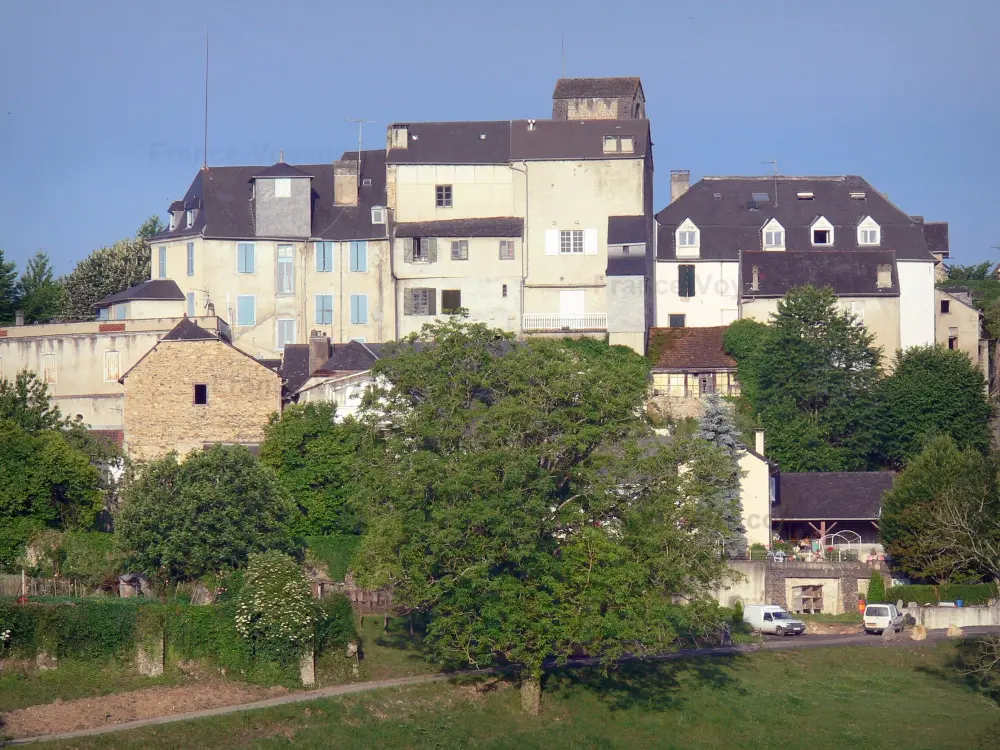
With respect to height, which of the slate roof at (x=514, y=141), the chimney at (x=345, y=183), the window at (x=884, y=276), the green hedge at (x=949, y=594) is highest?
the slate roof at (x=514, y=141)

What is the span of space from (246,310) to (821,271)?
25405 mm

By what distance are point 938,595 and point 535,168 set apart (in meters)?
27.9

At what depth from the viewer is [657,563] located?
3900 centimetres

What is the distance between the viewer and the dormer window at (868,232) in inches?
2837

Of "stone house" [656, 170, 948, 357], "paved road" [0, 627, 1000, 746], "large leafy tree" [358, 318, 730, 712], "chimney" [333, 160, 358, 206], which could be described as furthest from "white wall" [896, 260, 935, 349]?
"large leafy tree" [358, 318, 730, 712]

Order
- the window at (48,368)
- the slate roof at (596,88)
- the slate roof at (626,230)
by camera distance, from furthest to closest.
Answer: the slate roof at (596,88), the slate roof at (626,230), the window at (48,368)

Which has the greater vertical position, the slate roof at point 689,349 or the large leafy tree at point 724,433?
the slate roof at point 689,349

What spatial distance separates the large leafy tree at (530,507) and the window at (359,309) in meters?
27.1

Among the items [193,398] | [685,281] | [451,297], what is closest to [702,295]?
[685,281]

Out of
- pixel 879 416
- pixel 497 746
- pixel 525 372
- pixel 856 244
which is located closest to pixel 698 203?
pixel 856 244

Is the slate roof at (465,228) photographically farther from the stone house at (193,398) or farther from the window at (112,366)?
the stone house at (193,398)

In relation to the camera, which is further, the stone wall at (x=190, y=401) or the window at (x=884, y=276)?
the window at (x=884, y=276)

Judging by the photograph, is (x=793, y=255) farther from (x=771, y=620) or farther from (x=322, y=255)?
(x=771, y=620)

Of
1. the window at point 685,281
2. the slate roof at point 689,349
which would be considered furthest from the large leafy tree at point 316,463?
the window at point 685,281
